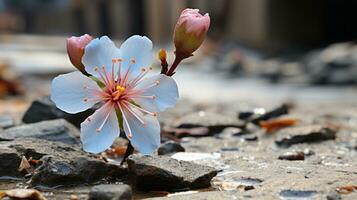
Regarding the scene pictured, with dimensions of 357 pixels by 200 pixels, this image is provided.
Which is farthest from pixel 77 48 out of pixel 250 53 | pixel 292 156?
pixel 250 53

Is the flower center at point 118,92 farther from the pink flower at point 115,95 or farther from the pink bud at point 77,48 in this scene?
the pink bud at point 77,48

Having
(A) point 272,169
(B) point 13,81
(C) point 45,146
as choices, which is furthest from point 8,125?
(B) point 13,81

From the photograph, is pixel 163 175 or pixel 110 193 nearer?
pixel 110 193

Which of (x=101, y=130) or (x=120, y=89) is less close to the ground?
(x=120, y=89)

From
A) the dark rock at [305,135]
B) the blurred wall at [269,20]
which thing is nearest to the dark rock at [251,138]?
the dark rock at [305,135]

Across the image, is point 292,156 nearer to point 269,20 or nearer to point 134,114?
point 134,114

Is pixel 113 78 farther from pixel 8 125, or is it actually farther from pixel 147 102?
pixel 8 125

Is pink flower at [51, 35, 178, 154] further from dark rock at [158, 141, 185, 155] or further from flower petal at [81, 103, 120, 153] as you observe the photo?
dark rock at [158, 141, 185, 155]
